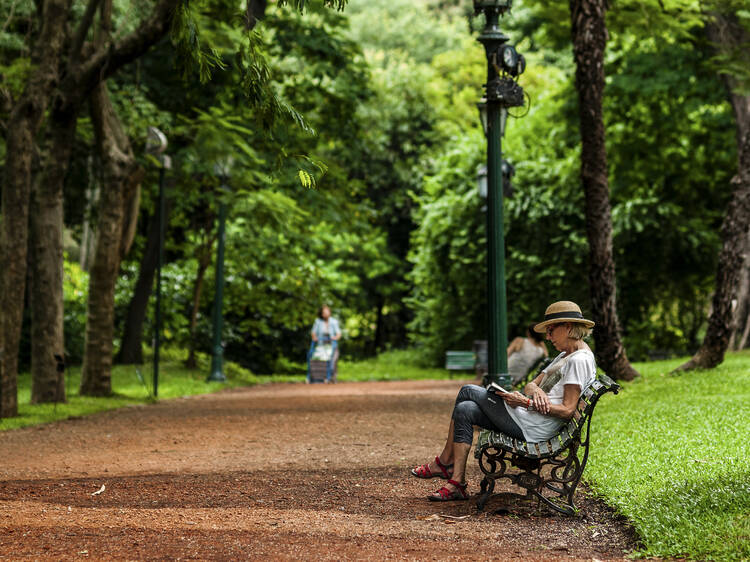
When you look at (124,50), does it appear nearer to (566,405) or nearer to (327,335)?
(566,405)

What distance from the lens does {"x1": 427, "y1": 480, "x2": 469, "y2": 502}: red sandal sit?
741 cm

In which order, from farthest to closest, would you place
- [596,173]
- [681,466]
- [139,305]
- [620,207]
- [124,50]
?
1. [620,207]
2. [139,305]
3. [596,173]
4. [124,50]
5. [681,466]

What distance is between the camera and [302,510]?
709 cm

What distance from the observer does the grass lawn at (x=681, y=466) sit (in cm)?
576

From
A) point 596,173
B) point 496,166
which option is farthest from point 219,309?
point 496,166

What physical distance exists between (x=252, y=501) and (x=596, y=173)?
1035cm

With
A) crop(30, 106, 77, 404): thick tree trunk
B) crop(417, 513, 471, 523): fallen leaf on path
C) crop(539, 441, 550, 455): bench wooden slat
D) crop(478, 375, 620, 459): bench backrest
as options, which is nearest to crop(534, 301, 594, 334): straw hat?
crop(478, 375, 620, 459): bench backrest

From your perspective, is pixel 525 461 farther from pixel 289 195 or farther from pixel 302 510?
pixel 289 195

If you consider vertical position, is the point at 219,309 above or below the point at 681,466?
above

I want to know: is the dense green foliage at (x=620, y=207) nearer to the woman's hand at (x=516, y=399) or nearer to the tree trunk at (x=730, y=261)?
the tree trunk at (x=730, y=261)

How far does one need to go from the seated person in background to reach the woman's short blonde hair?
8192mm

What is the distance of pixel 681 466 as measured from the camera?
308 inches

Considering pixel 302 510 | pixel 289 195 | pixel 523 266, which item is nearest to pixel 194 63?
pixel 302 510

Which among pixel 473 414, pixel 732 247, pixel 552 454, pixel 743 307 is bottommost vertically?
pixel 552 454
